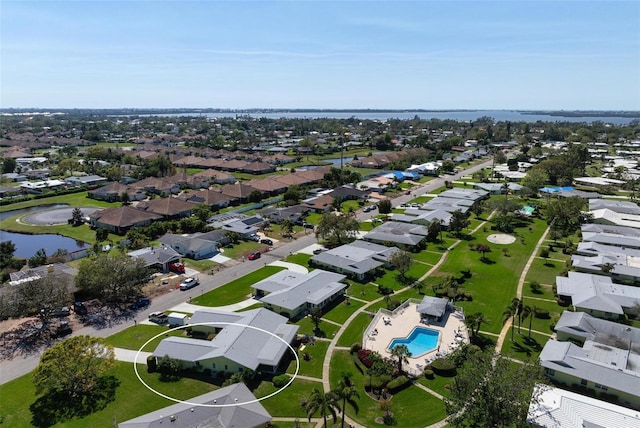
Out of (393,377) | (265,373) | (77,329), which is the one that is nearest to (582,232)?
(393,377)

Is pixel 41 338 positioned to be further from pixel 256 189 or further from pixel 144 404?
pixel 256 189

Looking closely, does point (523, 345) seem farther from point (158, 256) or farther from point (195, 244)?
point (158, 256)

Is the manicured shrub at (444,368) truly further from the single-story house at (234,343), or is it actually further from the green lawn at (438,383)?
the single-story house at (234,343)

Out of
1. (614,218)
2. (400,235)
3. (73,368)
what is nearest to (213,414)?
(73,368)

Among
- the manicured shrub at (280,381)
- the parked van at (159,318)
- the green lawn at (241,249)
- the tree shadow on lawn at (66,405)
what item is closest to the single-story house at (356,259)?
the green lawn at (241,249)

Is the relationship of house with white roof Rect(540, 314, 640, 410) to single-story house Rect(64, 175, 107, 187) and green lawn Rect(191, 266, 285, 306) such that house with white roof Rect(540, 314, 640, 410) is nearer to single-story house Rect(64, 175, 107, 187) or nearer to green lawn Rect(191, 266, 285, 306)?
green lawn Rect(191, 266, 285, 306)
